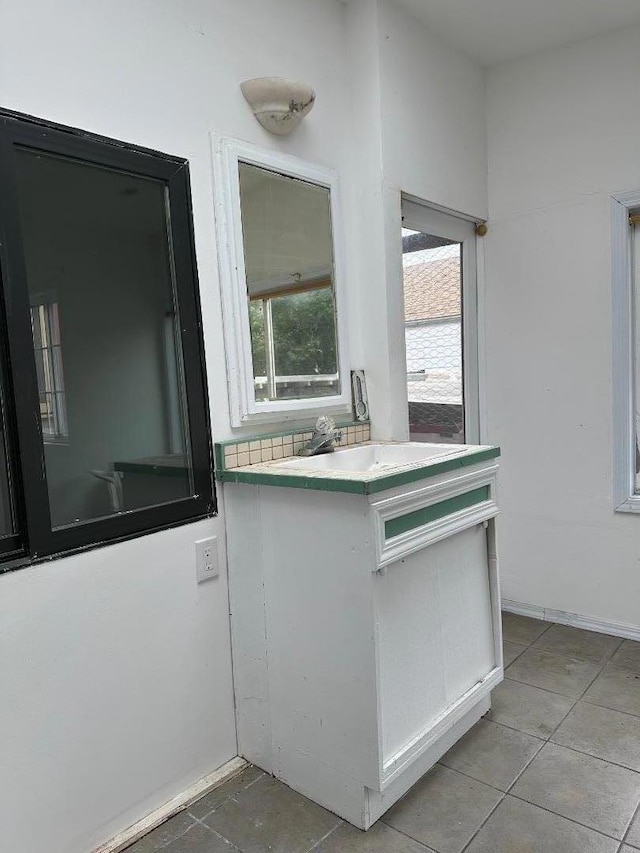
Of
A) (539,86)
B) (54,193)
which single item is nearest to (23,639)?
(54,193)

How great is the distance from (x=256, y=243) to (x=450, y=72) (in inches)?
56.7

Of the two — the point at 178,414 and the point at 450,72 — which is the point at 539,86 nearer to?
the point at 450,72

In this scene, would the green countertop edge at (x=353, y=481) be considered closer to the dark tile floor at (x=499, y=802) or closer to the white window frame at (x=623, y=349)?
the dark tile floor at (x=499, y=802)

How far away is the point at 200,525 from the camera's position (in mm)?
1869

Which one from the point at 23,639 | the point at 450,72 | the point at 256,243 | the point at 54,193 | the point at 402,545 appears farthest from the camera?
the point at 450,72

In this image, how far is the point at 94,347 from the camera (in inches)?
65.8

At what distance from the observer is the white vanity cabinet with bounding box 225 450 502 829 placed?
1.64m

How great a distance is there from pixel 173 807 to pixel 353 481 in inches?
43.9

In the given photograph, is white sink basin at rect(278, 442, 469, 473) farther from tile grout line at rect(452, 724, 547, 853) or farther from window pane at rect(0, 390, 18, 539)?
tile grout line at rect(452, 724, 547, 853)

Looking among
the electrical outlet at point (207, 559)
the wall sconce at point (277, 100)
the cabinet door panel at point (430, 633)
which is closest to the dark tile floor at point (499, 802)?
the cabinet door panel at point (430, 633)

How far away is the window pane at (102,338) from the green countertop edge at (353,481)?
0.54 ft

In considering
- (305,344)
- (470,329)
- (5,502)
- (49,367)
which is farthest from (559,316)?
(5,502)

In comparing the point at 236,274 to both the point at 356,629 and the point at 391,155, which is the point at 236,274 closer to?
the point at 391,155

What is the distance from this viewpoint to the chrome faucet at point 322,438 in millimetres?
2104
